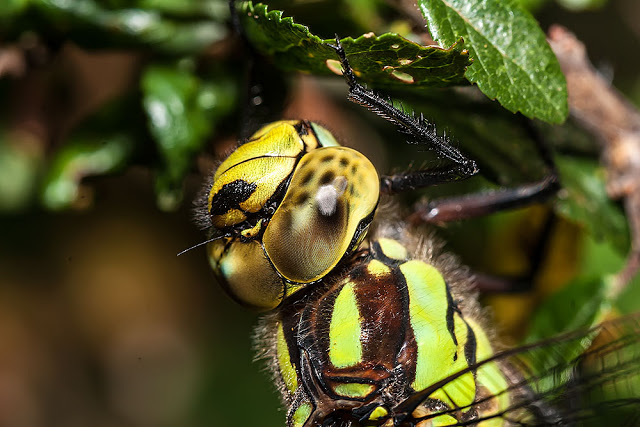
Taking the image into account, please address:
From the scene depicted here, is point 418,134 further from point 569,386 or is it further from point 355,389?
point 569,386

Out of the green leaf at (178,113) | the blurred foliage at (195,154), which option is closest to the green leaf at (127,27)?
the blurred foliage at (195,154)

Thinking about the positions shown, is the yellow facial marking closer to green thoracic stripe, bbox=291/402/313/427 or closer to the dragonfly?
the dragonfly

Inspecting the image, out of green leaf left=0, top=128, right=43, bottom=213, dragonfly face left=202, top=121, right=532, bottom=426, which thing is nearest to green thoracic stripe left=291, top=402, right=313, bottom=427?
dragonfly face left=202, top=121, right=532, bottom=426

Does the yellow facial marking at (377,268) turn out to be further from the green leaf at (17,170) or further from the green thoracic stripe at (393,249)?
the green leaf at (17,170)

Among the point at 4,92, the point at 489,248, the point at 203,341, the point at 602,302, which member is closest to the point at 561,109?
the point at 602,302

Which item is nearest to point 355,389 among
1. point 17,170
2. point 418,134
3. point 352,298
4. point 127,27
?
point 352,298

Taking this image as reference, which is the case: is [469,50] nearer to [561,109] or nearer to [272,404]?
[561,109]

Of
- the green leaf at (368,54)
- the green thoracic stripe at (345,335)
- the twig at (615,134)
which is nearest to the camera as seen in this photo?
the green leaf at (368,54)
